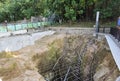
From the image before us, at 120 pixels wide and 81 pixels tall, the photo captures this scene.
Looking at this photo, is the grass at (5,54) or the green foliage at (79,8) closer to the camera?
the grass at (5,54)

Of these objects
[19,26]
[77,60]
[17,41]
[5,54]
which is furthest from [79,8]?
[5,54]

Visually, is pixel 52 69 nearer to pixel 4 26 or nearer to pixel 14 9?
pixel 4 26

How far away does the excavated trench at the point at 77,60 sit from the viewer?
14.0 meters

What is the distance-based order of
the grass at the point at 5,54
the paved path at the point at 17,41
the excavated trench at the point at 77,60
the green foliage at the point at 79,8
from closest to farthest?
the excavated trench at the point at 77,60 < the grass at the point at 5,54 < the paved path at the point at 17,41 < the green foliage at the point at 79,8

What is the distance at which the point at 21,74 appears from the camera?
38.8ft

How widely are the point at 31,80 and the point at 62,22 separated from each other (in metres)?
14.9

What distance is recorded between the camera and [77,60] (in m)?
16.6

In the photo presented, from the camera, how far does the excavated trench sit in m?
14.0

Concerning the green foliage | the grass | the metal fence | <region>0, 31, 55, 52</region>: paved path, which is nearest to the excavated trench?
<region>0, 31, 55, 52</region>: paved path

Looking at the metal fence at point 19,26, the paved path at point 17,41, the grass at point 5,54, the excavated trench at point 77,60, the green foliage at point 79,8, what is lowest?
the excavated trench at point 77,60

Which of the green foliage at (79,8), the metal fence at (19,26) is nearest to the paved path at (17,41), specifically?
the metal fence at (19,26)

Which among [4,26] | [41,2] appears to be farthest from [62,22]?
[4,26]

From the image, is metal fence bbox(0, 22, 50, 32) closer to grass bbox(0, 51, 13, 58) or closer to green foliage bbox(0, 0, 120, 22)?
green foliage bbox(0, 0, 120, 22)

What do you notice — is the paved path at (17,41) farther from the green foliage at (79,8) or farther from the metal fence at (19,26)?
the green foliage at (79,8)
